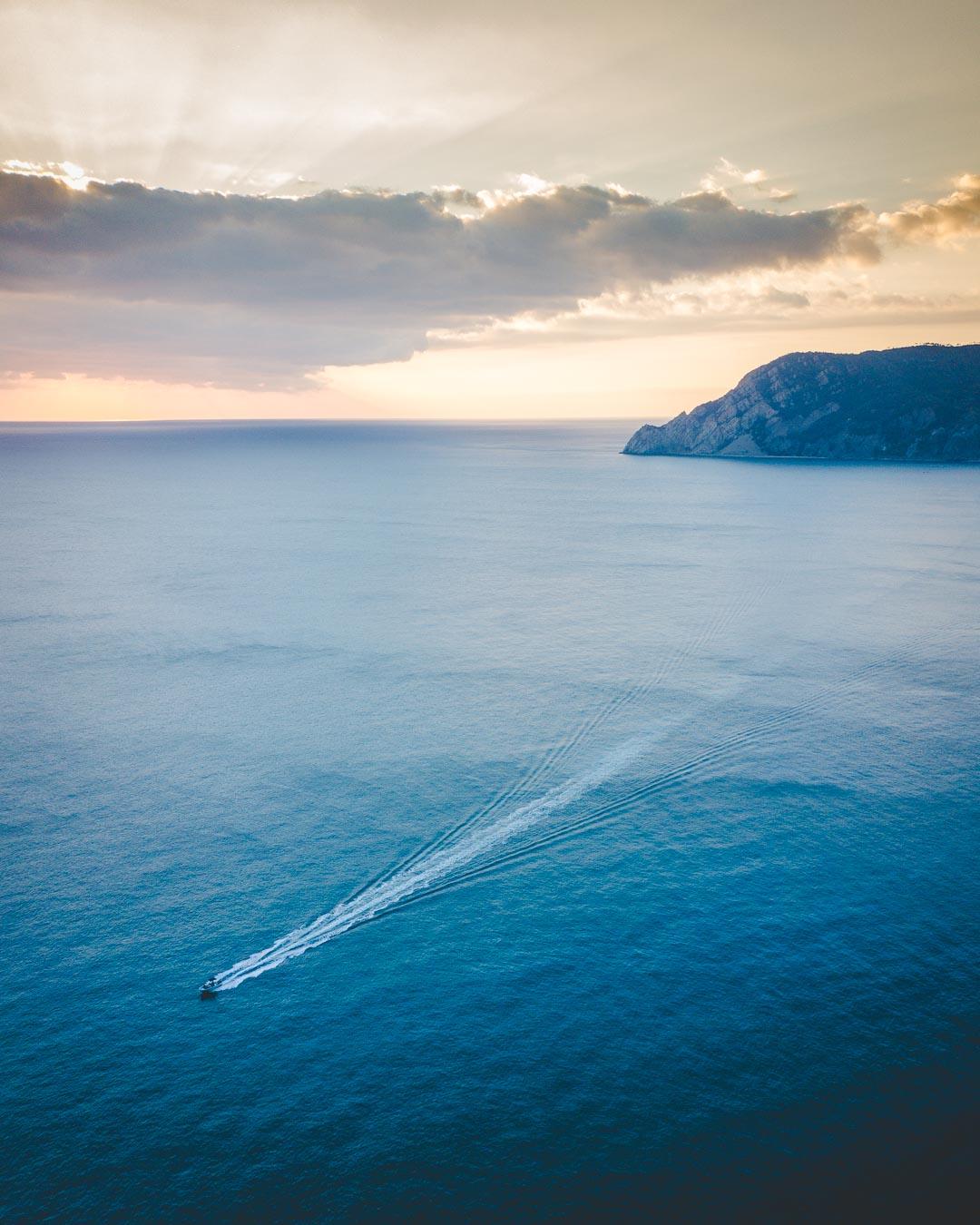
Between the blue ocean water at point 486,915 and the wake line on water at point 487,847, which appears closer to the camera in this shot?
the blue ocean water at point 486,915

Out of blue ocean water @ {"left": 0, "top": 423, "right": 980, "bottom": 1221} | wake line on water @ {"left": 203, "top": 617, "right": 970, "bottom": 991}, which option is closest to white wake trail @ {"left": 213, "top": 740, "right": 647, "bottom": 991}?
wake line on water @ {"left": 203, "top": 617, "right": 970, "bottom": 991}

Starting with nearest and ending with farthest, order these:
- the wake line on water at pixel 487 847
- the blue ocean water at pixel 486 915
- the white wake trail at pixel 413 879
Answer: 1. the blue ocean water at pixel 486 915
2. the white wake trail at pixel 413 879
3. the wake line on water at pixel 487 847

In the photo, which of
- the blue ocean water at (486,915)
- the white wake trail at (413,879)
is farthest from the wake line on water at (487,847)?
the blue ocean water at (486,915)

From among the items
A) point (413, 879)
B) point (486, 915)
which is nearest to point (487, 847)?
point (413, 879)

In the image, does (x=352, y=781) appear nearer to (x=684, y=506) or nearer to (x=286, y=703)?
(x=286, y=703)

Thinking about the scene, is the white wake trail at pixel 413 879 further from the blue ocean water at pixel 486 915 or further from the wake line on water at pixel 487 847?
the blue ocean water at pixel 486 915

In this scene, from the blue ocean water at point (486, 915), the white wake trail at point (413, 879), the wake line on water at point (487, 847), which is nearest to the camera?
the blue ocean water at point (486, 915)
